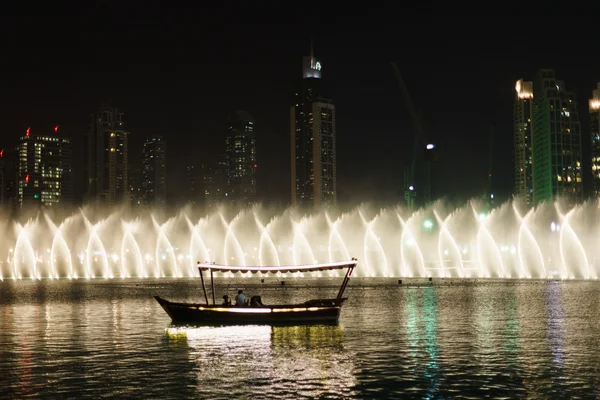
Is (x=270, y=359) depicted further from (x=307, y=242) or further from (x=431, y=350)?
(x=307, y=242)

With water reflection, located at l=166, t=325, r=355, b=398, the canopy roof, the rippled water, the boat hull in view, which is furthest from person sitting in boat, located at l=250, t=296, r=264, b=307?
the canopy roof

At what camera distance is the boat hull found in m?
43.8

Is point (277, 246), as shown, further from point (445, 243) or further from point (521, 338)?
point (521, 338)

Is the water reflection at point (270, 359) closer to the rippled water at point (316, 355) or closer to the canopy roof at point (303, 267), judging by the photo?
the rippled water at point (316, 355)

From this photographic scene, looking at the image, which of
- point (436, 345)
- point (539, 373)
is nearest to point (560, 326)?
point (436, 345)

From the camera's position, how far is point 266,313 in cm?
4394

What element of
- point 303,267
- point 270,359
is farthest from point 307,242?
point 270,359

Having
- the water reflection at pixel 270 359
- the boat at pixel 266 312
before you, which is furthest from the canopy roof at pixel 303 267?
the water reflection at pixel 270 359

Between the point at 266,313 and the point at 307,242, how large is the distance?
85374 mm

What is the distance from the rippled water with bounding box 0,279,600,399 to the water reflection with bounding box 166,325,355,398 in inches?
1.8

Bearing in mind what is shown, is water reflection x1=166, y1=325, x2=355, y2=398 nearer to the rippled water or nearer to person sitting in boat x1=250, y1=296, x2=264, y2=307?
the rippled water

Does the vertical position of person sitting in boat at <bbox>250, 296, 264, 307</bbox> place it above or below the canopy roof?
below

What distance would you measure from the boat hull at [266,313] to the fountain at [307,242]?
2935 inches

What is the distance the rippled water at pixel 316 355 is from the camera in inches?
1006
